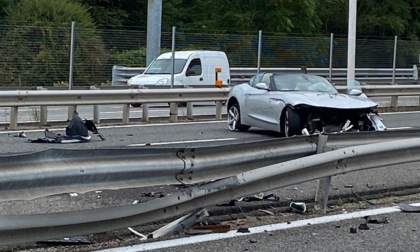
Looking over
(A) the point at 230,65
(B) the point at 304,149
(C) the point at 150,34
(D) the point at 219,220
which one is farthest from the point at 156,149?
(A) the point at 230,65

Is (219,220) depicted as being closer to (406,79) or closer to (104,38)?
(104,38)

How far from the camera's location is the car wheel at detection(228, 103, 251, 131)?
16312 mm

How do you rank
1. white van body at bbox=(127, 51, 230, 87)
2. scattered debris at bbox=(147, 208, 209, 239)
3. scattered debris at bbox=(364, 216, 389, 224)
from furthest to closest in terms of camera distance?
white van body at bbox=(127, 51, 230, 87), scattered debris at bbox=(364, 216, 389, 224), scattered debris at bbox=(147, 208, 209, 239)

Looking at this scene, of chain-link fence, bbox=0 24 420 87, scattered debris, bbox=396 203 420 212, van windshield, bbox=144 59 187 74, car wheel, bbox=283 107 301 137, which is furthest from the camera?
van windshield, bbox=144 59 187 74

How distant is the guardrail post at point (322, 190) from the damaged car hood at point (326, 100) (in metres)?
4.91

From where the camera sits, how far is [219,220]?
7.82 meters

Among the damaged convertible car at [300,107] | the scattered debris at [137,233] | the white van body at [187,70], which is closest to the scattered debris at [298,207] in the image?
the scattered debris at [137,233]

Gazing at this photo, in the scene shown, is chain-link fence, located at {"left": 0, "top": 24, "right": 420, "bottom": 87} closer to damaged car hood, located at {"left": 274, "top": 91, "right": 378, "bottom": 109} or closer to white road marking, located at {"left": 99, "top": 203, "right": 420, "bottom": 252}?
damaged car hood, located at {"left": 274, "top": 91, "right": 378, "bottom": 109}

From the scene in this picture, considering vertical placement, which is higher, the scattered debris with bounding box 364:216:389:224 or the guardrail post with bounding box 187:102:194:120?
the guardrail post with bounding box 187:102:194:120

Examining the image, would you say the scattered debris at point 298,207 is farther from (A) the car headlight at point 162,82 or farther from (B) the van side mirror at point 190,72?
(B) the van side mirror at point 190,72

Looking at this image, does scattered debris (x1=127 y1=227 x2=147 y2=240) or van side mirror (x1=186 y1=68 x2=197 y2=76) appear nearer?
scattered debris (x1=127 y1=227 x2=147 y2=240)

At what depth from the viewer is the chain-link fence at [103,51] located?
24.3 meters

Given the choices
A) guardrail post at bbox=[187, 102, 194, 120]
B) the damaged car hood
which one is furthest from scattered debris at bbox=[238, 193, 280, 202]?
guardrail post at bbox=[187, 102, 194, 120]

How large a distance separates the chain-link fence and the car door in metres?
9.38
